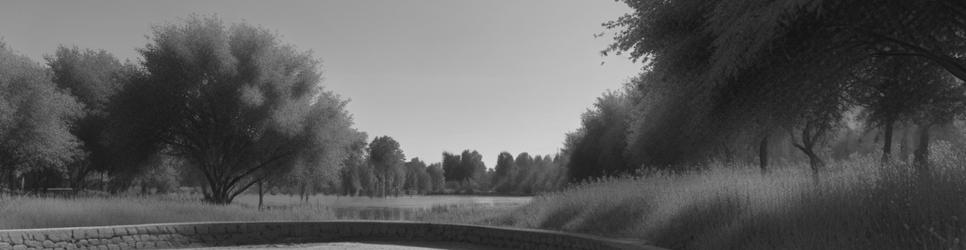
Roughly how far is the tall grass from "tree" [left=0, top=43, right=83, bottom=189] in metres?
22.2

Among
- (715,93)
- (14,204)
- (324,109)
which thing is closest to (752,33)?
(715,93)

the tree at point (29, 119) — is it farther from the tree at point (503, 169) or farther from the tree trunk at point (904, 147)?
the tree at point (503, 169)

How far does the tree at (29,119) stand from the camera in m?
26.1

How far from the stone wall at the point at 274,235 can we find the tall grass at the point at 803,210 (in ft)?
3.90

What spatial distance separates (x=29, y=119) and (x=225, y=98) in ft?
25.7

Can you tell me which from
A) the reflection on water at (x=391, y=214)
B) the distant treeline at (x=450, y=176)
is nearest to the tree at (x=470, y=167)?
the distant treeline at (x=450, y=176)

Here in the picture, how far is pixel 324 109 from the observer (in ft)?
91.7

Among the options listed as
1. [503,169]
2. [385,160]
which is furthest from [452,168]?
[385,160]

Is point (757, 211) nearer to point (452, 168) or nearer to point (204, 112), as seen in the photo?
point (204, 112)

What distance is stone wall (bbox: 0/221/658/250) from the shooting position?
540 inches

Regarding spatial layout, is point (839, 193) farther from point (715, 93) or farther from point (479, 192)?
point (479, 192)

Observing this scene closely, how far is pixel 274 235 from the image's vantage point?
1691cm

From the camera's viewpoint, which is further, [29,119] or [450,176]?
[450,176]

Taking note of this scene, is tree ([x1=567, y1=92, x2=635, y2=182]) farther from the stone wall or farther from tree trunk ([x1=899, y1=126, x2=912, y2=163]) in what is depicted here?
the stone wall
